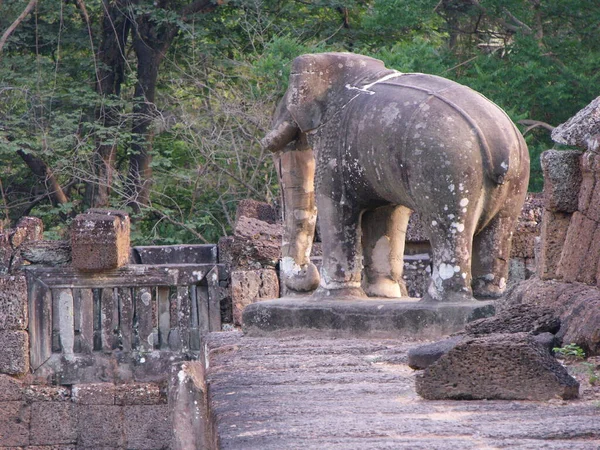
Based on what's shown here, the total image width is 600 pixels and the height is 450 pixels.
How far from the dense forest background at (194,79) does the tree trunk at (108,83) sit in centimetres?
3

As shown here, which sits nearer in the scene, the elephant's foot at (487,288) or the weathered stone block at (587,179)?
the weathered stone block at (587,179)

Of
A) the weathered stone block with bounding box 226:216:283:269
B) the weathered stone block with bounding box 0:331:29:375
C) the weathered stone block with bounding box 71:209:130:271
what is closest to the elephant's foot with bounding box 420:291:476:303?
the weathered stone block with bounding box 226:216:283:269

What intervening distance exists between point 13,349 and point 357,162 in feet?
19.8

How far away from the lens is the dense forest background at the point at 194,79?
57.3 feet

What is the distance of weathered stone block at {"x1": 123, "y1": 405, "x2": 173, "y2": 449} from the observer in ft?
38.4

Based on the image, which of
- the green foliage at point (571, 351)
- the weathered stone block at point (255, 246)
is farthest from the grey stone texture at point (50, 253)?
the green foliage at point (571, 351)

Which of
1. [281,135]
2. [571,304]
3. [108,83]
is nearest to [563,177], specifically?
[571,304]

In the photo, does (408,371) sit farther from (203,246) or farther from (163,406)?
(203,246)

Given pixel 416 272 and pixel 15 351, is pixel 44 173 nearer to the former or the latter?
pixel 15 351

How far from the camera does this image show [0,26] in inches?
811

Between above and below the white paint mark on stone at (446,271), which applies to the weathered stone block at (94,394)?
below

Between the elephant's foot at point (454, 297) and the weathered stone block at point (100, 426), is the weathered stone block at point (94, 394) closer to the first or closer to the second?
the weathered stone block at point (100, 426)

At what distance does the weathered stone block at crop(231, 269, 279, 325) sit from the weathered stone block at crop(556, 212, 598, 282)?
6.01 metres

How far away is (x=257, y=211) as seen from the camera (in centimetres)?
1270
